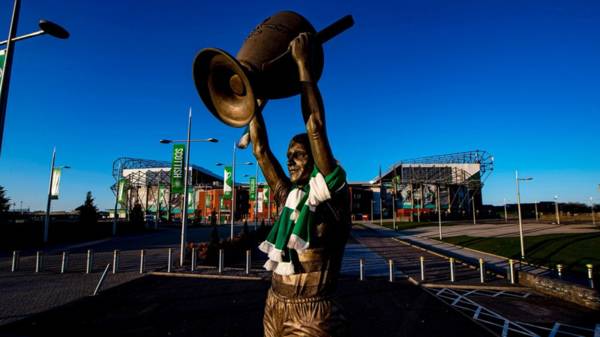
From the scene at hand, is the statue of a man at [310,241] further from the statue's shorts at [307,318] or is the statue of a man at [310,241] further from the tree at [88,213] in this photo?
the tree at [88,213]

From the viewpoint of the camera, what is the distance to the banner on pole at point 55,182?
85.1ft

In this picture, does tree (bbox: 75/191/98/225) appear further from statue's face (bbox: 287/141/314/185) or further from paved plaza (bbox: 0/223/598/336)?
statue's face (bbox: 287/141/314/185)

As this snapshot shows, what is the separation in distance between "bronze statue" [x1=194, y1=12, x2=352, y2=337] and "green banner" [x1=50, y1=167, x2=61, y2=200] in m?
29.9

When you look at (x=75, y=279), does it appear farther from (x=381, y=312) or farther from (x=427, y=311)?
(x=427, y=311)

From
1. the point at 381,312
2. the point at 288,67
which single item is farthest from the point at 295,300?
the point at 381,312

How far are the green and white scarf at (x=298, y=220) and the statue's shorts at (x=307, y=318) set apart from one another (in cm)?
22

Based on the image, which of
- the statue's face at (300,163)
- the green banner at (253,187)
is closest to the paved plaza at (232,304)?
the statue's face at (300,163)

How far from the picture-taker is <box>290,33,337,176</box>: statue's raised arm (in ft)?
7.06

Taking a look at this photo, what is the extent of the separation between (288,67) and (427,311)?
28.9 ft

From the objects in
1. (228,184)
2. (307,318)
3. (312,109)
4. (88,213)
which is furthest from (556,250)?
(88,213)

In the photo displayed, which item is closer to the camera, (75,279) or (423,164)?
(75,279)

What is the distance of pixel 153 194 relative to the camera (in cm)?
8838

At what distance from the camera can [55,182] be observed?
85.9 ft

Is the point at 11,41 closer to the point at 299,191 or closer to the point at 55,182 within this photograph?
the point at 299,191
